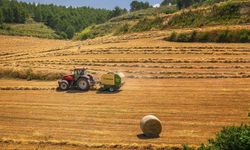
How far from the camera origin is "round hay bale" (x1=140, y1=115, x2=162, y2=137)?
23656 mm

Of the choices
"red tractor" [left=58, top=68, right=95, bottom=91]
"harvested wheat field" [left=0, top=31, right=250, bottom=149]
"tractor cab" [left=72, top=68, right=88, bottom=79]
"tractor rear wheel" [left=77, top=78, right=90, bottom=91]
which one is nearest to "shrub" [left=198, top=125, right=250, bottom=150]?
"harvested wheat field" [left=0, top=31, right=250, bottom=149]

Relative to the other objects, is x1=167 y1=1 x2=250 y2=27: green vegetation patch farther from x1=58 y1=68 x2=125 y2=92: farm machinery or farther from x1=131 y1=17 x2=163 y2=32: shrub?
x1=58 y1=68 x2=125 y2=92: farm machinery

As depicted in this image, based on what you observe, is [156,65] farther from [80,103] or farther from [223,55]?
[80,103]

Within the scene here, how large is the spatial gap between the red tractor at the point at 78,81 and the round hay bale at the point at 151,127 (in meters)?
12.6

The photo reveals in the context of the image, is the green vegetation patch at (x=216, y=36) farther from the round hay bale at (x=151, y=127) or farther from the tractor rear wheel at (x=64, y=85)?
the round hay bale at (x=151, y=127)

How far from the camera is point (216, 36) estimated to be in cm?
5706

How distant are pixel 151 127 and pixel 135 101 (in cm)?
770

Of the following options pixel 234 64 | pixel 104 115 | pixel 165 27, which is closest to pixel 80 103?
pixel 104 115

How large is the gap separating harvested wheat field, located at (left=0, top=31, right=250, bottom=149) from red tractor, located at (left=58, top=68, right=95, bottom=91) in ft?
2.81

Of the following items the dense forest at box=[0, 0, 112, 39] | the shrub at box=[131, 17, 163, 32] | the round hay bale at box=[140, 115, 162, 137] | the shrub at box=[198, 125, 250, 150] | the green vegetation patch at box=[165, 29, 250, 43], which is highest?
the dense forest at box=[0, 0, 112, 39]

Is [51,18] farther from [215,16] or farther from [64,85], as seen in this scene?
[64,85]

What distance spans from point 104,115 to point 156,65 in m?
17.9

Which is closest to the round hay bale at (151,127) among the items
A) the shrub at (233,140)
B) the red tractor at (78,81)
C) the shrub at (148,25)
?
the shrub at (233,140)

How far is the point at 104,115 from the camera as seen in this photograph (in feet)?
91.4
